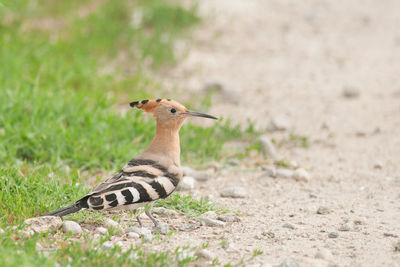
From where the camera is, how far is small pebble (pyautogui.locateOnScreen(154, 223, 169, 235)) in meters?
4.16

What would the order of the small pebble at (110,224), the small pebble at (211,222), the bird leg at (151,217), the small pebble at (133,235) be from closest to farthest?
the small pebble at (133,235) → the small pebble at (110,224) → the bird leg at (151,217) → the small pebble at (211,222)

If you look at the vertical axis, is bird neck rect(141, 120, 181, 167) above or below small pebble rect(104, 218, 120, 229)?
above

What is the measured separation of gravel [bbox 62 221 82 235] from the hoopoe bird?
9 centimetres

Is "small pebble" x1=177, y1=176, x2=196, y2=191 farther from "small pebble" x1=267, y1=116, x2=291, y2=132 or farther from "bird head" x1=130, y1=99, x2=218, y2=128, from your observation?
"small pebble" x1=267, y1=116, x2=291, y2=132

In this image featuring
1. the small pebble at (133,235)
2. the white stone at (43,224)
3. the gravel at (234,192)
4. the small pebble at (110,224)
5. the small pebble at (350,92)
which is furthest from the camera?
the small pebble at (350,92)

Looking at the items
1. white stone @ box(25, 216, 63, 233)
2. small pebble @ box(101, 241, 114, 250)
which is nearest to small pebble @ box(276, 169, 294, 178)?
small pebble @ box(101, 241, 114, 250)

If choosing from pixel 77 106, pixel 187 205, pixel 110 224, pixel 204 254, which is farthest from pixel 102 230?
pixel 77 106

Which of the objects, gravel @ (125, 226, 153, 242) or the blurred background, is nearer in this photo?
gravel @ (125, 226, 153, 242)

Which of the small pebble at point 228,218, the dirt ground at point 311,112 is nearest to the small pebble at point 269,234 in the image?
the dirt ground at point 311,112

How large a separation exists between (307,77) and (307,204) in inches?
144

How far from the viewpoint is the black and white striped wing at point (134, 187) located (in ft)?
13.0

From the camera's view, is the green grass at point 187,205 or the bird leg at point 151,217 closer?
the bird leg at point 151,217

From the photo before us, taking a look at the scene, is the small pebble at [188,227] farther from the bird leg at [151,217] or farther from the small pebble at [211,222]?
the bird leg at [151,217]

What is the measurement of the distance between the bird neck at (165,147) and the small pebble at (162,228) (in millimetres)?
457
